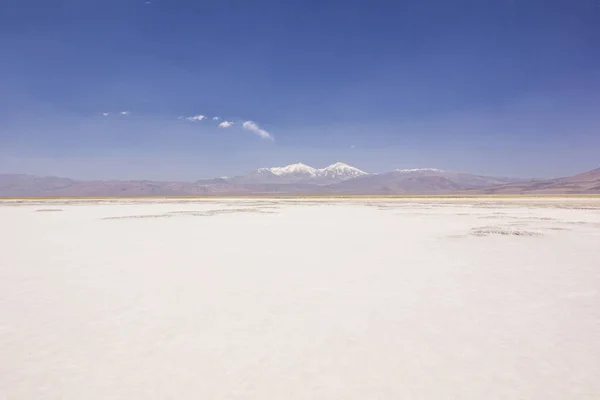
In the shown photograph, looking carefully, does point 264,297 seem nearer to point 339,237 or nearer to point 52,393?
point 52,393

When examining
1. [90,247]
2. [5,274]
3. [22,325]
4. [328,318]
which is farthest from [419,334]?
[90,247]

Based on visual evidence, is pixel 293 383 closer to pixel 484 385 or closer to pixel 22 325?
pixel 484 385

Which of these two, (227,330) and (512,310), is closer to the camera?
(227,330)

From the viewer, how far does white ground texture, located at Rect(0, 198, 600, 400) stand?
14.4 ft

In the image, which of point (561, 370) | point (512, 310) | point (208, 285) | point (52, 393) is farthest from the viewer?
point (208, 285)

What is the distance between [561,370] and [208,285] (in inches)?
266

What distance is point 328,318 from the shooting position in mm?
6574

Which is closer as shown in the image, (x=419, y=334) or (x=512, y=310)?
(x=419, y=334)

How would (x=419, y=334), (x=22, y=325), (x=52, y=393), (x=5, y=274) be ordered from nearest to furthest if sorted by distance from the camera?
1. (x=52, y=393)
2. (x=419, y=334)
3. (x=22, y=325)
4. (x=5, y=274)

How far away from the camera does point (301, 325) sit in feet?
20.6

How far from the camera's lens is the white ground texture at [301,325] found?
4.38 meters

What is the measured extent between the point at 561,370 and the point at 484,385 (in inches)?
45.0

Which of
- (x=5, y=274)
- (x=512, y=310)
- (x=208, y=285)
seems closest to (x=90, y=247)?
(x=5, y=274)

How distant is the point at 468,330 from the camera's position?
5.98 meters
